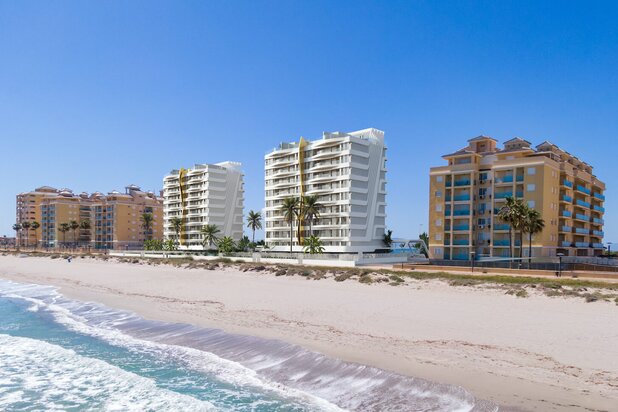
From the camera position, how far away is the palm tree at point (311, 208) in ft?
243

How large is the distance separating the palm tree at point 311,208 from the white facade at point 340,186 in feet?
4.61

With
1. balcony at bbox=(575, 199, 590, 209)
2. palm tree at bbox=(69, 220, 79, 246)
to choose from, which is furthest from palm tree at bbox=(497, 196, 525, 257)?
palm tree at bbox=(69, 220, 79, 246)

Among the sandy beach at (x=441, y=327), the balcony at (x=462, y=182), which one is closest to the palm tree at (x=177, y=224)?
the sandy beach at (x=441, y=327)

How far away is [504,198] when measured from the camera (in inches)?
2518

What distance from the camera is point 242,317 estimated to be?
24.8 meters

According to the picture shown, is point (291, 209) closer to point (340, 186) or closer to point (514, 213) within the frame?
point (340, 186)

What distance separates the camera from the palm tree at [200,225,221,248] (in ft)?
319

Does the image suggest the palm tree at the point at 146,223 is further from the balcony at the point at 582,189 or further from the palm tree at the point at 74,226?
the balcony at the point at 582,189

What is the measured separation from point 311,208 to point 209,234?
35185mm

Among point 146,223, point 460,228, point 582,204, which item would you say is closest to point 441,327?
point 460,228

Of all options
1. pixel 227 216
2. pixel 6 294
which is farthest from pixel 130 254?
pixel 6 294

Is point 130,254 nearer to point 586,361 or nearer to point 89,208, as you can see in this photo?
point 89,208

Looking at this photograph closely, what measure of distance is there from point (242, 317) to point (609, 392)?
18668 mm

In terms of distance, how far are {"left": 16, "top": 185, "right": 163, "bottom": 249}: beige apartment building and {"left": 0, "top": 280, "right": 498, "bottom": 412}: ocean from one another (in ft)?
430
